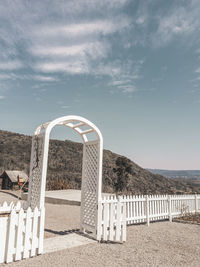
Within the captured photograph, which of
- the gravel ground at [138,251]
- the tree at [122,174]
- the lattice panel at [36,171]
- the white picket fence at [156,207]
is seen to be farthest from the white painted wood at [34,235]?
the tree at [122,174]

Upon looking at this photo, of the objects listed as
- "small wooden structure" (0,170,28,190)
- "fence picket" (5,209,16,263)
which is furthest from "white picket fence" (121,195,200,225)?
"small wooden structure" (0,170,28,190)

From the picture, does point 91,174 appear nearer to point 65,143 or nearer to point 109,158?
point 109,158

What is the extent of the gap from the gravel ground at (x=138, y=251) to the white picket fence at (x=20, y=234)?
0.16 meters

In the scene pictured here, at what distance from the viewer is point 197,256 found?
462 cm

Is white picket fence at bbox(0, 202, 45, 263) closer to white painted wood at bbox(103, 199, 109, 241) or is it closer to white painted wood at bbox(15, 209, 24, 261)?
white painted wood at bbox(15, 209, 24, 261)

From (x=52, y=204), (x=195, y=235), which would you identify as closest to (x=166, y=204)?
(x=195, y=235)

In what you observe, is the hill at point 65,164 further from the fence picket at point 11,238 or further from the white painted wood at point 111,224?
the fence picket at point 11,238

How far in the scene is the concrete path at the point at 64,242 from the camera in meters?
4.75

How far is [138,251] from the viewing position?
15.7ft

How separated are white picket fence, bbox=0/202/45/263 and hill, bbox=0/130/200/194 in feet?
62.0

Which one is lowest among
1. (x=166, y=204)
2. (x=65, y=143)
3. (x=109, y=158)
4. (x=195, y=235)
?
(x=195, y=235)

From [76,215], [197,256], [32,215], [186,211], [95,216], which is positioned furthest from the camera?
[186,211]

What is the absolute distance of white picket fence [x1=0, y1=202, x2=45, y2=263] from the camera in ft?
12.8

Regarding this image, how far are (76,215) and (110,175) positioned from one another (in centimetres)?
2195
